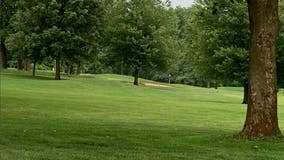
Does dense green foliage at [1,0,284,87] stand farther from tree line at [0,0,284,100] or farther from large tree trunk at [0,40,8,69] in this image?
large tree trunk at [0,40,8,69]

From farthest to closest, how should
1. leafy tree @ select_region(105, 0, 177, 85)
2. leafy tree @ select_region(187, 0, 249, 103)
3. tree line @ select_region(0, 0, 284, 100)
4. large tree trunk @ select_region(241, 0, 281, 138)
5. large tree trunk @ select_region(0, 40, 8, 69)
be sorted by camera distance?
large tree trunk @ select_region(0, 40, 8, 69) → leafy tree @ select_region(105, 0, 177, 85) → tree line @ select_region(0, 0, 284, 100) → leafy tree @ select_region(187, 0, 249, 103) → large tree trunk @ select_region(241, 0, 281, 138)

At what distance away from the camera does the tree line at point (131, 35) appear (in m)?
39.3

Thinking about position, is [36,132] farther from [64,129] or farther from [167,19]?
[167,19]

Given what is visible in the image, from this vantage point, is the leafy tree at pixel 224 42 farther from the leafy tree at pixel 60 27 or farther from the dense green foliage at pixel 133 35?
the leafy tree at pixel 60 27

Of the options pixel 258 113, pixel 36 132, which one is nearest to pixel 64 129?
pixel 36 132

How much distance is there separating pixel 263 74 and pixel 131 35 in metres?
45.9

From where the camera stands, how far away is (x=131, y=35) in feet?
190

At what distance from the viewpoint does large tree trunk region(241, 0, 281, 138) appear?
12289 mm

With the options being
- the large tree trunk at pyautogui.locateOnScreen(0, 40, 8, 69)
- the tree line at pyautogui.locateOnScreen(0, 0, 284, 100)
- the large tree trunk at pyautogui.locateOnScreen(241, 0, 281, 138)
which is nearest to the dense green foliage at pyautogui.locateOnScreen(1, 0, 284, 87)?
the tree line at pyautogui.locateOnScreen(0, 0, 284, 100)

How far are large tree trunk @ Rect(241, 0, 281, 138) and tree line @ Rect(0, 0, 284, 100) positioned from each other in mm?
13636

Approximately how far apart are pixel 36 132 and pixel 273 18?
629 cm

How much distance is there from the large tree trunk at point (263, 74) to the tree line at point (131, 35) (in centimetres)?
1364

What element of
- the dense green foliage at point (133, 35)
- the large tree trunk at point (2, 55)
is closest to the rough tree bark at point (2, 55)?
the large tree trunk at point (2, 55)

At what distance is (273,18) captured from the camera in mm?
12367
